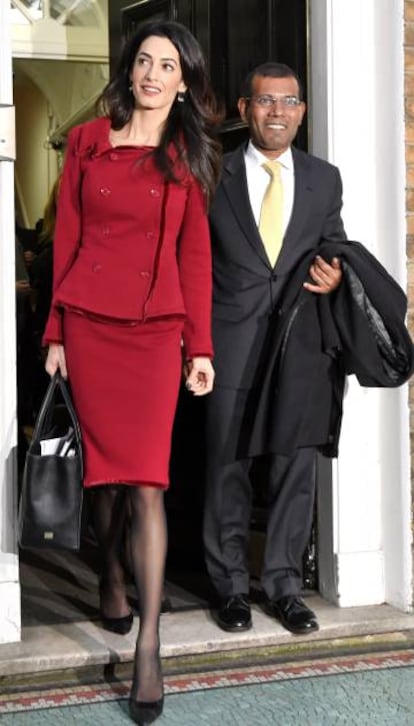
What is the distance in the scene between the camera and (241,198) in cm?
398

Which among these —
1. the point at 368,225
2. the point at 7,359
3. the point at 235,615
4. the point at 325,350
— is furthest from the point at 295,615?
the point at 368,225

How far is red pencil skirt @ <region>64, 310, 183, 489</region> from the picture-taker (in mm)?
3465

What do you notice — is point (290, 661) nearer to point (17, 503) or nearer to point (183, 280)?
Answer: point (17, 503)

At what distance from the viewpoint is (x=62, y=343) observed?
3.60 m

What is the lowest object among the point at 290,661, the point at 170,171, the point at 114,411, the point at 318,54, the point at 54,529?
the point at 290,661

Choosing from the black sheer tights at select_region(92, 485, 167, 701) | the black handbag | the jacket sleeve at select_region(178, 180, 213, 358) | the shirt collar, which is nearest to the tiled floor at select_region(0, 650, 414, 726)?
the black sheer tights at select_region(92, 485, 167, 701)

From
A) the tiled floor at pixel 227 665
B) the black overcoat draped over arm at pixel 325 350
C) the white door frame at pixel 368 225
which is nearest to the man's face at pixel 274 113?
the white door frame at pixel 368 225

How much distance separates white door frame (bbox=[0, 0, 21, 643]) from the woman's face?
0.52 meters

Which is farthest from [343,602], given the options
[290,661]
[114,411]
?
[114,411]

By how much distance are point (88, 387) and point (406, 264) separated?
1379 millimetres

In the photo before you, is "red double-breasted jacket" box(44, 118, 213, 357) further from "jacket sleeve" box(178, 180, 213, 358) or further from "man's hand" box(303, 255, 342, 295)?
"man's hand" box(303, 255, 342, 295)

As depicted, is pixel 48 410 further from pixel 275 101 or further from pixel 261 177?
pixel 275 101

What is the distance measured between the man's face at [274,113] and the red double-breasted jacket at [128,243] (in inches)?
Result: 20.2

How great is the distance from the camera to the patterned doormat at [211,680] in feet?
11.4
